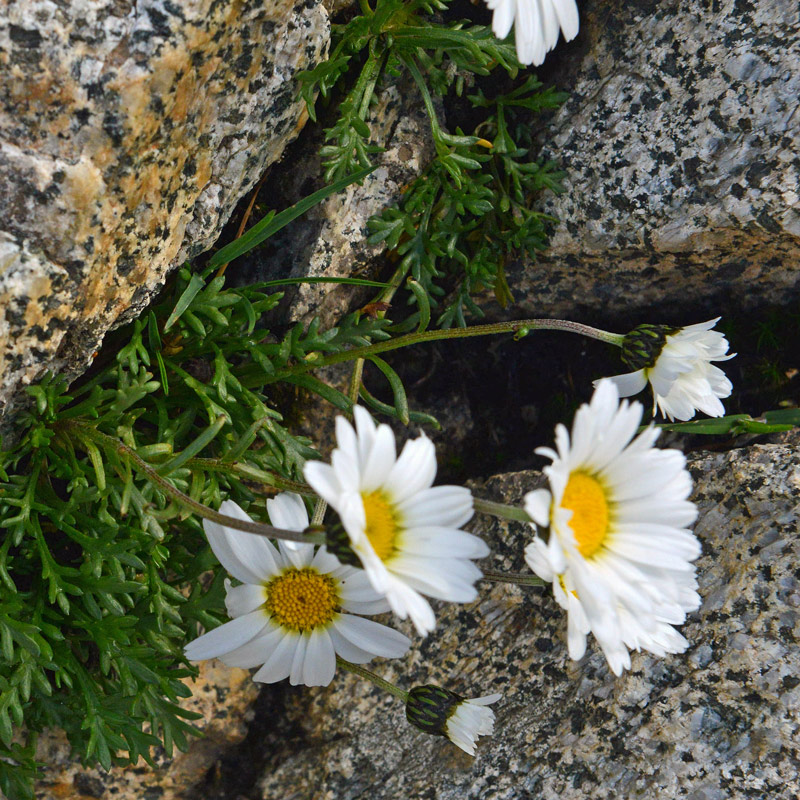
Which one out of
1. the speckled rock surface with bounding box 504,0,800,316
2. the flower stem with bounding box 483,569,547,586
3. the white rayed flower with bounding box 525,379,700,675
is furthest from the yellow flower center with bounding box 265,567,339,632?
the speckled rock surface with bounding box 504,0,800,316

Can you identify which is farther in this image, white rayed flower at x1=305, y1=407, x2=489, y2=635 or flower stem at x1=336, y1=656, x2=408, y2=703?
flower stem at x1=336, y1=656, x2=408, y2=703

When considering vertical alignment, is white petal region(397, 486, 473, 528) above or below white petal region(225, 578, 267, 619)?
above

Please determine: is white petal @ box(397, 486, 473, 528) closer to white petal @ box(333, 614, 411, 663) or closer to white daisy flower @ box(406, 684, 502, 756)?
white petal @ box(333, 614, 411, 663)

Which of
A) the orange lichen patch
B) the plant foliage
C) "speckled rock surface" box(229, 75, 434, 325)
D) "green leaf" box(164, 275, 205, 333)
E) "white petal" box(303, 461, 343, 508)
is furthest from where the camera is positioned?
"speckled rock surface" box(229, 75, 434, 325)

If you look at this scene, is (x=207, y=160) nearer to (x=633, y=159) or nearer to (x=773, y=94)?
(x=633, y=159)

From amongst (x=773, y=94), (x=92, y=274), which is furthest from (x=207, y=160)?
(x=773, y=94)

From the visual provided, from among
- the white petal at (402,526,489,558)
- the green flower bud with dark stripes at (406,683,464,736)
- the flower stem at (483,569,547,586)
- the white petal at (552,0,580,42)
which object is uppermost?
the white petal at (552,0,580,42)
